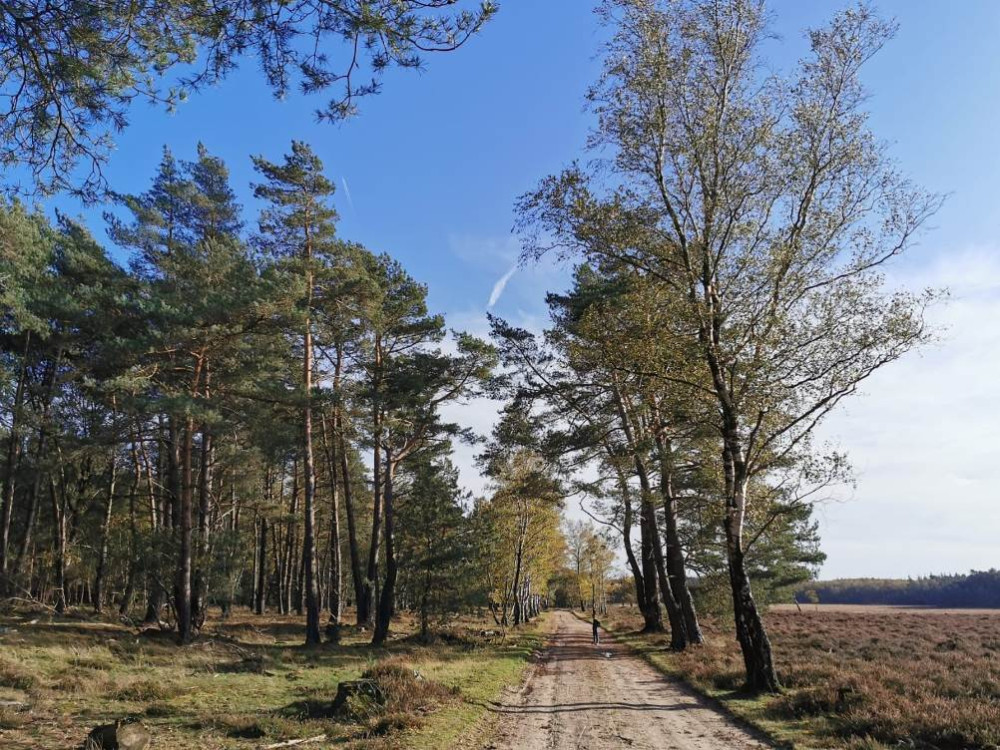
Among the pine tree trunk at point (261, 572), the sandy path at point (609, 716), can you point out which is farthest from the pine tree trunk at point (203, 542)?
the pine tree trunk at point (261, 572)

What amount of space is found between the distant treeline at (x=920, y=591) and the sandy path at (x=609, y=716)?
9252cm

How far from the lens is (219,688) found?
12.4m

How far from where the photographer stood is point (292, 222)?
2184 centimetres

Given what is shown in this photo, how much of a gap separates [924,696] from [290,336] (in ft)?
67.3

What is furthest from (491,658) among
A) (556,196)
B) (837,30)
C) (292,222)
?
(837,30)

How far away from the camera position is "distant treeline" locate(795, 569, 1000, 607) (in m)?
109

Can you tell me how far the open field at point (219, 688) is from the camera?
27.4 feet

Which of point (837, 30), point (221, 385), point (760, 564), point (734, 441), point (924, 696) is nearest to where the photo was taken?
point (924, 696)

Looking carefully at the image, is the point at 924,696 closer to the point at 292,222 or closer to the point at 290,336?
the point at 290,336

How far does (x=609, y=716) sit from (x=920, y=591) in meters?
160

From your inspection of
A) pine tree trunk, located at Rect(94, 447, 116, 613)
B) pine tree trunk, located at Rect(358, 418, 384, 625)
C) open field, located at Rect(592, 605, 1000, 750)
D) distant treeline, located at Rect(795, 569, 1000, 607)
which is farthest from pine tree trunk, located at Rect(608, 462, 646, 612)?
distant treeline, located at Rect(795, 569, 1000, 607)

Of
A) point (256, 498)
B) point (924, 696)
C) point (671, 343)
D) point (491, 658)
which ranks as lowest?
point (491, 658)

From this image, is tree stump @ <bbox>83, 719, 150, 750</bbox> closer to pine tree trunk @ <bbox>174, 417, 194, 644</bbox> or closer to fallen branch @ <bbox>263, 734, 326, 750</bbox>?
fallen branch @ <bbox>263, 734, 326, 750</bbox>

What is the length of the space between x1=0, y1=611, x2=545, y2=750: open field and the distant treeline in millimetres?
95050
